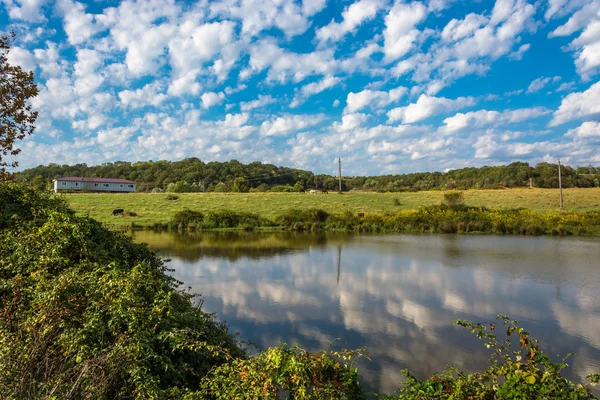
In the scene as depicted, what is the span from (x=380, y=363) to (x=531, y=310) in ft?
17.8

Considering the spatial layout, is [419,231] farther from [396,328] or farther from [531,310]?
[396,328]

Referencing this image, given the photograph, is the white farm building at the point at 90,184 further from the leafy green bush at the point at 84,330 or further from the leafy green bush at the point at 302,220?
the leafy green bush at the point at 84,330

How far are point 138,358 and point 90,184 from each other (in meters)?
79.9

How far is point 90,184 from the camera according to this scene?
73.2 meters

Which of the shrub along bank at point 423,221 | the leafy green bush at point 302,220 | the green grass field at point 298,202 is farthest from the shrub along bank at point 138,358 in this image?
the green grass field at point 298,202

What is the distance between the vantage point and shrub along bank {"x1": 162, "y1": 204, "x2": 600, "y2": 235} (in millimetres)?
28234

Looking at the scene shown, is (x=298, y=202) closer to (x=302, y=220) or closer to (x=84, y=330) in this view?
(x=302, y=220)

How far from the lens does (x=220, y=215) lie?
111 feet

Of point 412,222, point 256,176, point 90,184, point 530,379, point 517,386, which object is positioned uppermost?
point 256,176

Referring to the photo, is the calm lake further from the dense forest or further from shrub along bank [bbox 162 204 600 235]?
the dense forest

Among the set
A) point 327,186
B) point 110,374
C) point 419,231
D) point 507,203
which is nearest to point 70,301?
point 110,374

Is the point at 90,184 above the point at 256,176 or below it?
below

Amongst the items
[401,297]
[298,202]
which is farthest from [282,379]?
[298,202]

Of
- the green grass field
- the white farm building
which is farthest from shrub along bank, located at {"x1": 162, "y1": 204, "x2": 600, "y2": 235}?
the white farm building
